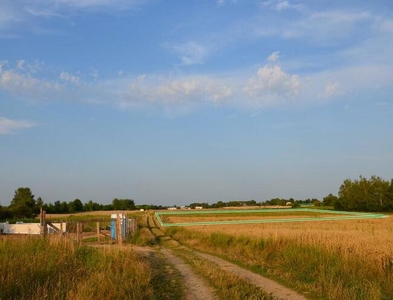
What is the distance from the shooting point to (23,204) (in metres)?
91.2

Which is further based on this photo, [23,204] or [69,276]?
[23,204]

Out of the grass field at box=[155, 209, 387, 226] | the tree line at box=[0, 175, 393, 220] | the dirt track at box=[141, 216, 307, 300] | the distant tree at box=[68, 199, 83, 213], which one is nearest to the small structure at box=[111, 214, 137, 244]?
the dirt track at box=[141, 216, 307, 300]

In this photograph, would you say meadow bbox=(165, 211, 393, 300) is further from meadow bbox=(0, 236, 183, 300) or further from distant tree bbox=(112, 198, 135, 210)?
distant tree bbox=(112, 198, 135, 210)

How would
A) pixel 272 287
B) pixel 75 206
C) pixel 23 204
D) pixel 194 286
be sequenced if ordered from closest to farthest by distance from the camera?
pixel 194 286 < pixel 272 287 < pixel 23 204 < pixel 75 206

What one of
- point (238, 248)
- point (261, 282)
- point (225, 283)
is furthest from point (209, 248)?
point (225, 283)

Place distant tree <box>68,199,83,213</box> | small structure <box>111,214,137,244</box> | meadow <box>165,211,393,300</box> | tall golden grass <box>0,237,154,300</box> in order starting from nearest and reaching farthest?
tall golden grass <box>0,237,154,300</box> < meadow <box>165,211,393,300</box> < small structure <box>111,214,137,244</box> < distant tree <box>68,199,83,213</box>

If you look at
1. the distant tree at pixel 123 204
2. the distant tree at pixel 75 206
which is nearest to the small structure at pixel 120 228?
the distant tree at pixel 75 206

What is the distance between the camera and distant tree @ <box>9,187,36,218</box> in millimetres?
89250

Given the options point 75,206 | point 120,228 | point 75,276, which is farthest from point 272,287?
point 75,206

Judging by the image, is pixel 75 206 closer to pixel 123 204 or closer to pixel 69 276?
pixel 123 204

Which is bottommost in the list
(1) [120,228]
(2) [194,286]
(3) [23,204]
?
(2) [194,286]

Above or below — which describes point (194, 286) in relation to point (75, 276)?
below

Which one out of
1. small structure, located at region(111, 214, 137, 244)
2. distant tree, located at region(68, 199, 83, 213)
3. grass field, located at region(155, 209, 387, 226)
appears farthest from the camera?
distant tree, located at region(68, 199, 83, 213)

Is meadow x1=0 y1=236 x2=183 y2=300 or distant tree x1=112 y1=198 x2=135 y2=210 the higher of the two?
distant tree x1=112 y1=198 x2=135 y2=210
